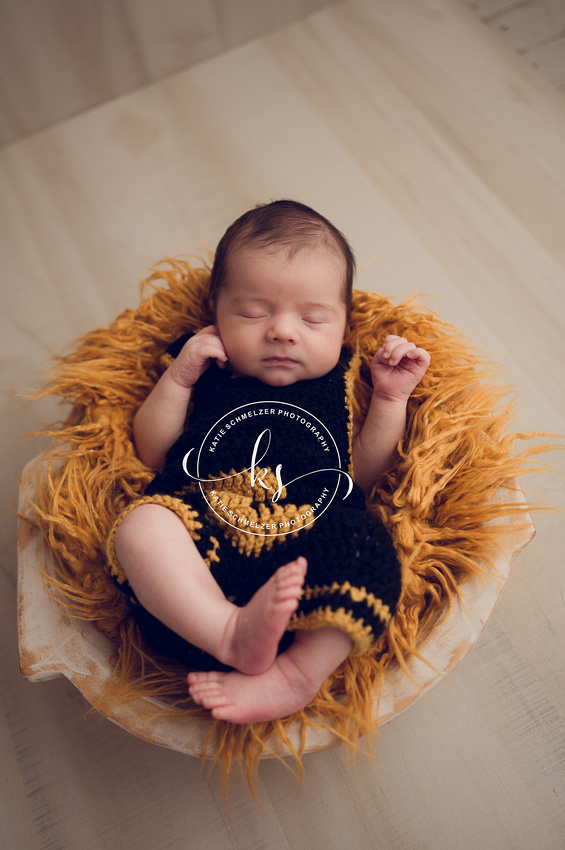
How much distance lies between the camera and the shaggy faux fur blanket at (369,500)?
2.52ft

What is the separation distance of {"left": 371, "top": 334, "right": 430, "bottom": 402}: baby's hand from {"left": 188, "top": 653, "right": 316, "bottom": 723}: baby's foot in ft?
1.36

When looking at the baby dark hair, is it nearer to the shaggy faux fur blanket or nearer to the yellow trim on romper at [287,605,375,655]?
the shaggy faux fur blanket

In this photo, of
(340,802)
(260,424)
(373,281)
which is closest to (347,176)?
(373,281)

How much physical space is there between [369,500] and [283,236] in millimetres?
413

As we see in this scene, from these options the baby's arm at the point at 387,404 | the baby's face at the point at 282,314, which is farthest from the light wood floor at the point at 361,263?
the baby's face at the point at 282,314

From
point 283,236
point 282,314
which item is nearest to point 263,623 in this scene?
point 282,314

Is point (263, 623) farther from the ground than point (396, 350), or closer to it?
closer to it

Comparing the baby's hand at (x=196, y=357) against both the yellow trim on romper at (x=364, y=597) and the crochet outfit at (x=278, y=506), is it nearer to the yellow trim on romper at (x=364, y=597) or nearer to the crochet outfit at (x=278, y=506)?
the crochet outfit at (x=278, y=506)

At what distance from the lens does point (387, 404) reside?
921 millimetres

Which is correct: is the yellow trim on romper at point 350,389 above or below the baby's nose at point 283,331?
below

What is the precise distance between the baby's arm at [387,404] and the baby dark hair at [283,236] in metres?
0.11

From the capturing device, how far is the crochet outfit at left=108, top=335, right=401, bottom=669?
716 millimetres

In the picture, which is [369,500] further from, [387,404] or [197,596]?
[197,596]

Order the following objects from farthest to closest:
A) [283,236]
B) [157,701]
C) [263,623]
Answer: [283,236] → [157,701] → [263,623]
